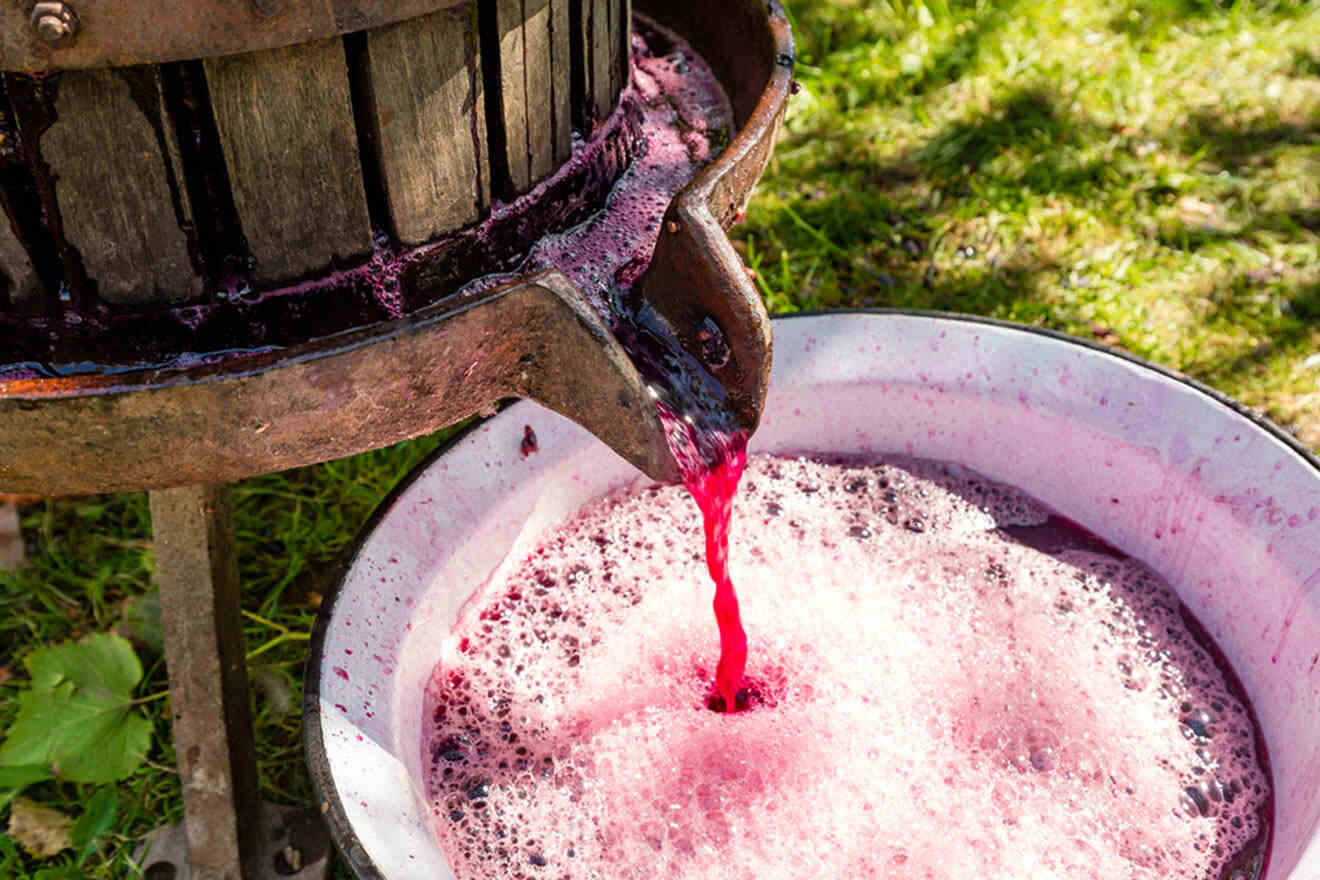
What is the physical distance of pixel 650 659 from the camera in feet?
6.91

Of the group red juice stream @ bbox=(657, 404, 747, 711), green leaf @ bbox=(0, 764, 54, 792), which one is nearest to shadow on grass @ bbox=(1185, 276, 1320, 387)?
red juice stream @ bbox=(657, 404, 747, 711)

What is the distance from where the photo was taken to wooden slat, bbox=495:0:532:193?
150 cm

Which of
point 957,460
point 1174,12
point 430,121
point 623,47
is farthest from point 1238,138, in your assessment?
point 430,121

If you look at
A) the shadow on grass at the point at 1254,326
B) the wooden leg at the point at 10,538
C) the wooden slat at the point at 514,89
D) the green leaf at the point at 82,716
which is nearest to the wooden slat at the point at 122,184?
the wooden slat at the point at 514,89

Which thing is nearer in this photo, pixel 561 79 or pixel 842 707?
pixel 561 79

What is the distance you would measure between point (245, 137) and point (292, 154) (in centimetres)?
6

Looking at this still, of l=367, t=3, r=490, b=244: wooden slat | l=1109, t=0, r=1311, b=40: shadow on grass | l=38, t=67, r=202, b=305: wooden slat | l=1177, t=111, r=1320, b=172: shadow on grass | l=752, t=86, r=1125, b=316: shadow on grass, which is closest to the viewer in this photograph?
l=38, t=67, r=202, b=305: wooden slat

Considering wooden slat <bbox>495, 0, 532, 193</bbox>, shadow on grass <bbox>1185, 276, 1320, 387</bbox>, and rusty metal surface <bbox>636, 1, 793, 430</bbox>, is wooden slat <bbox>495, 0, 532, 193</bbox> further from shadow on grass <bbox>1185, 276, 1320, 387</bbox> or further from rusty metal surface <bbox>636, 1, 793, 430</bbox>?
shadow on grass <bbox>1185, 276, 1320, 387</bbox>

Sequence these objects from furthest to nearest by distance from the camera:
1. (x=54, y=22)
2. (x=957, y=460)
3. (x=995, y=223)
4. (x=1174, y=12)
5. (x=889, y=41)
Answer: (x=1174, y=12)
(x=889, y=41)
(x=995, y=223)
(x=957, y=460)
(x=54, y=22)

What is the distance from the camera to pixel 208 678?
1.92 m

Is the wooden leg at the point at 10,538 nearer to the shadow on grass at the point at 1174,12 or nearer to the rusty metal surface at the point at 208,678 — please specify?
the rusty metal surface at the point at 208,678

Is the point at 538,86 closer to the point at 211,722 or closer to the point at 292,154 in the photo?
the point at 292,154

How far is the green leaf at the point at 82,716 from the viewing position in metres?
2.17

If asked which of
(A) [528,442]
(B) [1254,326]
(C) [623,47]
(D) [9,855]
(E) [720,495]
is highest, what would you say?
(C) [623,47]
